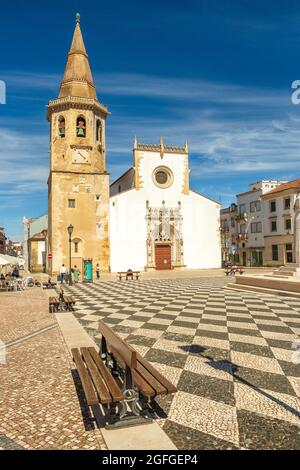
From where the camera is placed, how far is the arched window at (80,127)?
32.4 m

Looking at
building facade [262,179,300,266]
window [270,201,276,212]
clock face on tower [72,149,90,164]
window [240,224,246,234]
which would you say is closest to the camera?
clock face on tower [72,149,90,164]

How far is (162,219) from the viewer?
3609 cm

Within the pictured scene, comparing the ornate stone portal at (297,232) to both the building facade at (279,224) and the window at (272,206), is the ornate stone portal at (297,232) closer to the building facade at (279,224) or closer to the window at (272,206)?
the building facade at (279,224)

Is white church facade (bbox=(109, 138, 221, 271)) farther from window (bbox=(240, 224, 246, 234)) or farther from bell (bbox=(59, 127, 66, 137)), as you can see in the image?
window (bbox=(240, 224, 246, 234))

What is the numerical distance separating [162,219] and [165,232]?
58.0 inches

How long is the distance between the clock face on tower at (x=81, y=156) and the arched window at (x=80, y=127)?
1.62 metres

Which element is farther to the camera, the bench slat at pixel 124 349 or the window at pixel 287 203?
the window at pixel 287 203

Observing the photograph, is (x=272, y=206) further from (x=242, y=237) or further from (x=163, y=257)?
(x=163, y=257)

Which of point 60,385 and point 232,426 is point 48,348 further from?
point 232,426

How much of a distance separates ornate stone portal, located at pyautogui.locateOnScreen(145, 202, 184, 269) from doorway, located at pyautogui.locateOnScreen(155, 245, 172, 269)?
14.6 inches

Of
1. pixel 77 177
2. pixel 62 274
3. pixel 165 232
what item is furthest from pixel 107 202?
pixel 62 274

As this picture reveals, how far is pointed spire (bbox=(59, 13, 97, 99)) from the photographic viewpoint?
33.4 m

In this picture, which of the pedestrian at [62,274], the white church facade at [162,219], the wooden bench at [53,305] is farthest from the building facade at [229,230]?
the wooden bench at [53,305]

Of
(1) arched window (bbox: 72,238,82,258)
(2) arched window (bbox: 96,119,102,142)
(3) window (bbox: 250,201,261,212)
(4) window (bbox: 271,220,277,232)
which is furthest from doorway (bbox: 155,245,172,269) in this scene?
(3) window (bbox: 250,201,261,212)
